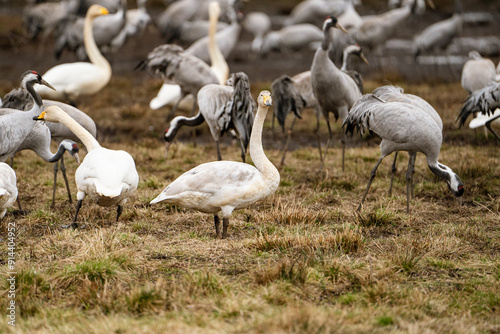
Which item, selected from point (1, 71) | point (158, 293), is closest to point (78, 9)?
point (1, 71)

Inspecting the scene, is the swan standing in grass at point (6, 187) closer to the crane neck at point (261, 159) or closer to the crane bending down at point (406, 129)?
the crane neck at point (261, 159)

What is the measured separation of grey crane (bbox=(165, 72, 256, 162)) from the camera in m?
→ 7.30

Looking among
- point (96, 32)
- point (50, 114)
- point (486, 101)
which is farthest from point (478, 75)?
point (96, 32)

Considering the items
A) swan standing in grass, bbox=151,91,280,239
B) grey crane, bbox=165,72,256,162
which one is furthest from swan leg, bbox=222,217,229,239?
grey crane, bbox=165,72,256,162

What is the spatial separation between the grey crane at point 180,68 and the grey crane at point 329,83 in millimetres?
2031

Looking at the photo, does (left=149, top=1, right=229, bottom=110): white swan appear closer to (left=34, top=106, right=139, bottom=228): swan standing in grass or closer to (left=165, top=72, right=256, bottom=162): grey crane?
(left=165, top=72, right=256, bottom=162): grey crane

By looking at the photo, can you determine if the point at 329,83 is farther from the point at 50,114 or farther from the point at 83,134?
the point at 50,114

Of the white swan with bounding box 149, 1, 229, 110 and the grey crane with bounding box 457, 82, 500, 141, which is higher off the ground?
the grey crane with bounding box 457, 82, 500, 141

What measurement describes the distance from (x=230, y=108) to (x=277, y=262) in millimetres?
3207

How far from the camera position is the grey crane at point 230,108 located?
730 cm

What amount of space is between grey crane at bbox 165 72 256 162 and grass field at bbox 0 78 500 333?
0.74 metres

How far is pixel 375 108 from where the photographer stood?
6.22 m

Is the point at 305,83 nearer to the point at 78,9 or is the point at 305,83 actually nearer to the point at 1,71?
the point at 1,71

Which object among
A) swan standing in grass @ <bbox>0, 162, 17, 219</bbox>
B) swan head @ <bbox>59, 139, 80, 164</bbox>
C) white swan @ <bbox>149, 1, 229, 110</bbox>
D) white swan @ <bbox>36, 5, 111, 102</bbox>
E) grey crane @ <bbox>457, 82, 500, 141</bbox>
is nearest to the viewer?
swan standing in grass @ <bbox>0, 162, 17, 219</bbox>
